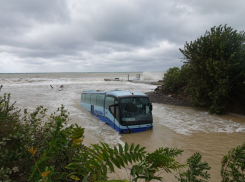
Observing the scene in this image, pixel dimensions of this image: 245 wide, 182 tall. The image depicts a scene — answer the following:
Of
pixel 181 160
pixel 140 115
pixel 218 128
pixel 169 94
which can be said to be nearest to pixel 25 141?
pixel 181 160

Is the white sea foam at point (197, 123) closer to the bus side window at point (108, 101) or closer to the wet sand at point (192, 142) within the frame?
the wet sand at point (192, 142)

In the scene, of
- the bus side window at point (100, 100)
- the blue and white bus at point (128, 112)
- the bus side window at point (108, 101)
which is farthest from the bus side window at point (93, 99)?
the blue and white bus at point (128, 112)

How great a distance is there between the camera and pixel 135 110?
32.7 feet

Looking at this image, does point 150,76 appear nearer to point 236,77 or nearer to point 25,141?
point 236,77

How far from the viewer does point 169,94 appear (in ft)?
77.6

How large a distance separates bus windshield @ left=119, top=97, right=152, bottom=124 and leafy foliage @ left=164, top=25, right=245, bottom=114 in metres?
6.69

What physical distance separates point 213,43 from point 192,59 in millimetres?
2086

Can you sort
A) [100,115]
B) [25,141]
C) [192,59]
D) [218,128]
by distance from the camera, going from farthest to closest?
[192,59] < [100,115] < [218,128] < [25,141]

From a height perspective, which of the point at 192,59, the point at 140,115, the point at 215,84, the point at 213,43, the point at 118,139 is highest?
the point at 213,43

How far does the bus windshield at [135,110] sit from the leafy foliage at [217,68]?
6686 mm

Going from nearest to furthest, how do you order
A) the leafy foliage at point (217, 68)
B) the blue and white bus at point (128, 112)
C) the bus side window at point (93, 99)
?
the blue and white bus at point (128, 112), the leafy foliage at point (217, 68), the bus side window at point (93, 99)

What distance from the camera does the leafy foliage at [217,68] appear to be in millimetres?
12945

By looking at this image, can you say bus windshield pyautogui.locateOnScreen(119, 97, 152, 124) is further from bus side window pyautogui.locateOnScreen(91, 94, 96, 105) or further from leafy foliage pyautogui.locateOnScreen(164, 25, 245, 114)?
leafy foliage pyautogui.locateOnScreen(164, 25, 245, 114)

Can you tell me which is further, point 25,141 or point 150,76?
point 150,76
